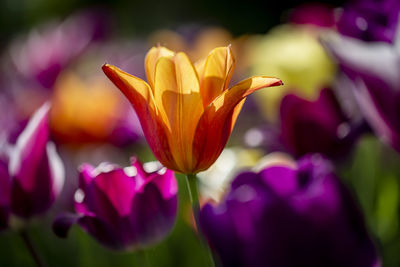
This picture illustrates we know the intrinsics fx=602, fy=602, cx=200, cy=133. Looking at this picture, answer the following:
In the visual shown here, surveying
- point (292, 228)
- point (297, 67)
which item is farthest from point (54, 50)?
point (292, 228)

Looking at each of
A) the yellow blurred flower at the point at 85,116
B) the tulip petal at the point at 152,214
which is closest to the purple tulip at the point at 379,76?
the tulip petal at the point at 152,214

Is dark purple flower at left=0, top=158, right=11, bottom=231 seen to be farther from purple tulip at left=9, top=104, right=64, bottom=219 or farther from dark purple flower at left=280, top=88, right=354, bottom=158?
dark purple flower at left=280, top=88, right=354, bottom=158

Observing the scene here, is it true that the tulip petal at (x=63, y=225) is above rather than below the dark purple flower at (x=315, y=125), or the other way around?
above

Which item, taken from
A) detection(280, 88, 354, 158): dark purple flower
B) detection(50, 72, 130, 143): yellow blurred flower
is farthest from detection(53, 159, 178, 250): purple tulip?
detection(50, 72, 130, 143): yellow blurred flower

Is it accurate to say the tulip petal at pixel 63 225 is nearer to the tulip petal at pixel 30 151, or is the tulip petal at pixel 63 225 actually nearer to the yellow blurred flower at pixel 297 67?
the tulip petal at pixel 30 151

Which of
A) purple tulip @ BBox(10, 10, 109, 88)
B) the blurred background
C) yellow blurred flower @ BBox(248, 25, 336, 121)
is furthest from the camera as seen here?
purple tulip @ BBox(10, 10, 109, 88)

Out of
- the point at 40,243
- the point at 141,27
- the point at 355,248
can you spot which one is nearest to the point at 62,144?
the point at 40,243
